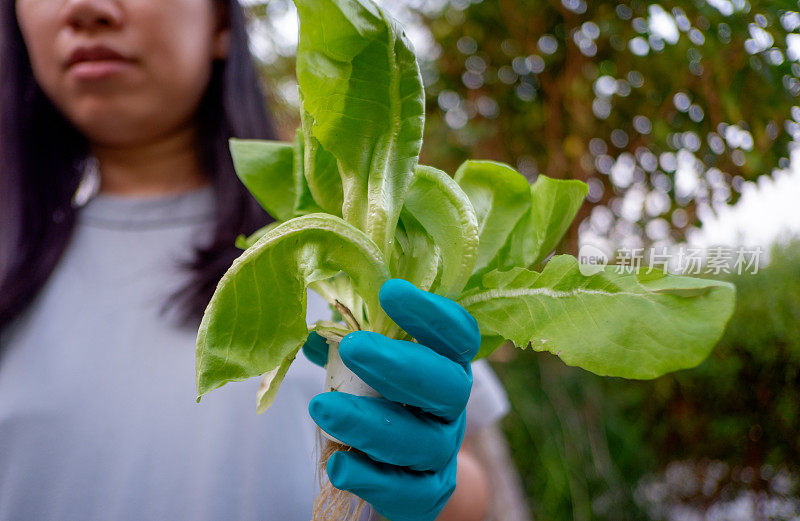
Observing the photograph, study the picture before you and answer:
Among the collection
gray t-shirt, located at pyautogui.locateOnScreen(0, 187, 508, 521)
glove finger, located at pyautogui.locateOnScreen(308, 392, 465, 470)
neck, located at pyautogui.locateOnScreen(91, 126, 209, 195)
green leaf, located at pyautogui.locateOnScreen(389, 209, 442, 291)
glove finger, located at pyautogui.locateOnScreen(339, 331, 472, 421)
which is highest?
green leaf, located at pyautogui.locateOnScreen(389, 209, 442, 291)

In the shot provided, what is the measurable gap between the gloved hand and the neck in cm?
79

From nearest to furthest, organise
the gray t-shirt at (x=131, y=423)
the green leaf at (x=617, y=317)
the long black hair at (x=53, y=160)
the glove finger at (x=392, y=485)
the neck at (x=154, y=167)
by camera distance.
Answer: the green leaf at (x=617, y=317), the glove finger at (x=392, y=485), the gray t-shirt at (x=131, y=423), the long black hair at (x=53, y=160), the neck at (x=154, y=167)

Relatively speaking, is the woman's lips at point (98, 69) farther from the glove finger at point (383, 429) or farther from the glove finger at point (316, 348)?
the glove finger at point (383, 429)

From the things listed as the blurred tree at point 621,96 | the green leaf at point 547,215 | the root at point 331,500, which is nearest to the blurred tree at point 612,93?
the blurred tree at point 621,96

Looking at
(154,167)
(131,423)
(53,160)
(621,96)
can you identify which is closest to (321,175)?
(131,423)

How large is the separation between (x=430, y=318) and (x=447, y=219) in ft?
0.32

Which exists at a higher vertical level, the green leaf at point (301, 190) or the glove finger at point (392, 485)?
the green leaf at point (301, 190)

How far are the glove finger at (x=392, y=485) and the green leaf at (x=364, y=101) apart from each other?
0.77 feet

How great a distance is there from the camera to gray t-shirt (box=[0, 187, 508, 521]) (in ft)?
2.67

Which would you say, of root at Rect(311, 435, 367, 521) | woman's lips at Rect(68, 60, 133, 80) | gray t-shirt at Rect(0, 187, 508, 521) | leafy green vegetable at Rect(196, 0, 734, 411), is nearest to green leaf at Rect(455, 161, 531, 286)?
leafy green vegetable at Rect(196, 0, 734, 411)

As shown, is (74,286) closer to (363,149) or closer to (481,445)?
(363,149)

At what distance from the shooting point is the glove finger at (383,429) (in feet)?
1.68

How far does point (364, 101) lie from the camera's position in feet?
1.53

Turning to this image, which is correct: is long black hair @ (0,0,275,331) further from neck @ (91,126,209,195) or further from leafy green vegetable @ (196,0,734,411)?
leafy green vegetable @ (196,0,734,411)
